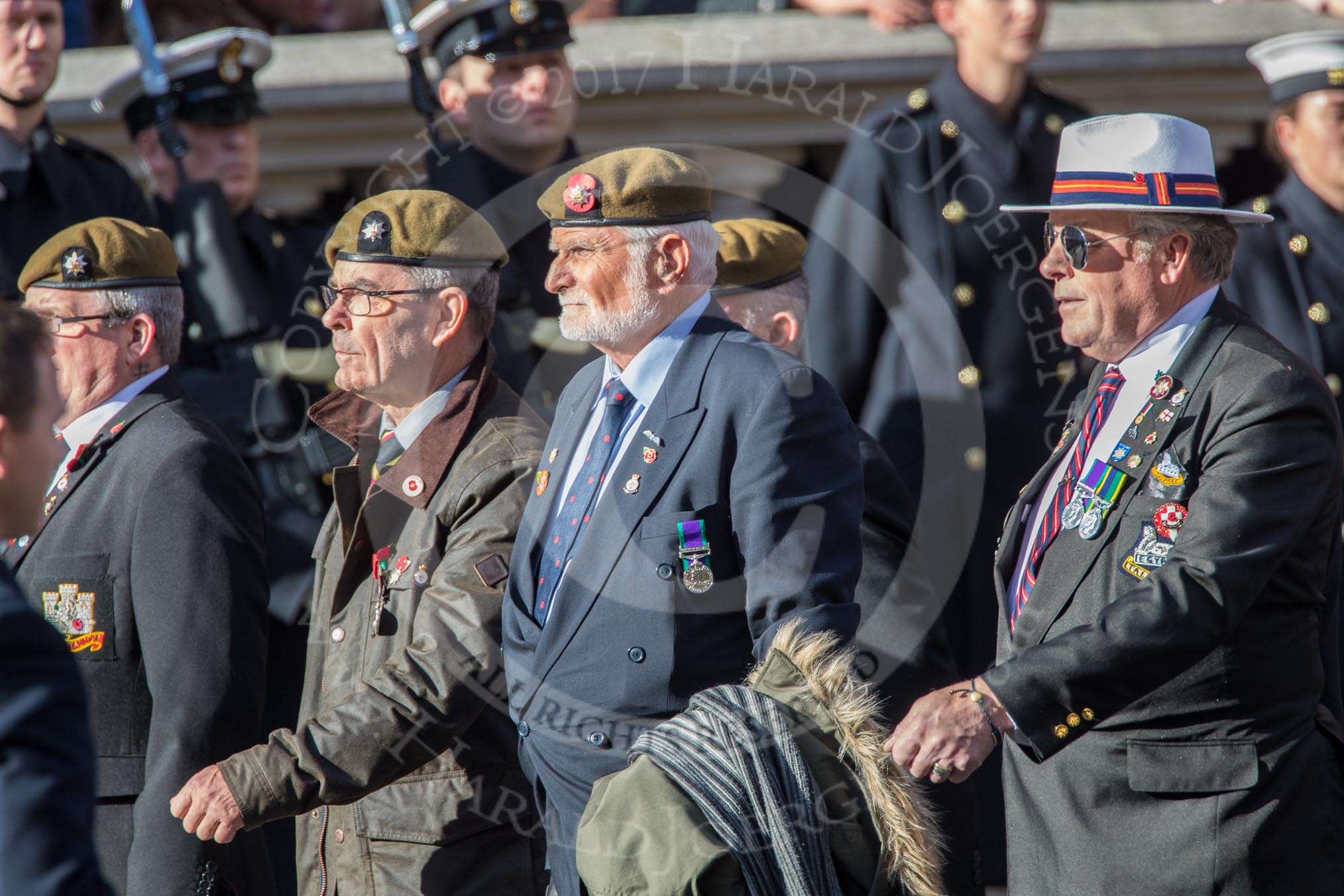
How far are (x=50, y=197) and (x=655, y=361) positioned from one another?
2670mm

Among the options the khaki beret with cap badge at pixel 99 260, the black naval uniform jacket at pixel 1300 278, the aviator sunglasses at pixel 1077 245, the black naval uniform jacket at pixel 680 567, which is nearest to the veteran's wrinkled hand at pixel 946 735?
the black naval uniform jacket at pixel 680 567

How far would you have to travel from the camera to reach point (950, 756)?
2801mm

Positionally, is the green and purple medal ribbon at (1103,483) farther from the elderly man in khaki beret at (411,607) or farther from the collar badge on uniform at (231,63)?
the collar badge on uniform at (231,63)

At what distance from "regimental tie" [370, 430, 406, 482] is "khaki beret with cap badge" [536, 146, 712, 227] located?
648 mm

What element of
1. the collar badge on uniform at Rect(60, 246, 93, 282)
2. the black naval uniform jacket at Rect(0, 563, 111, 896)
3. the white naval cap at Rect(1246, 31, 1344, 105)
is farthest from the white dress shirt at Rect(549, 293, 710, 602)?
the white naval cap at Rect(1246, 31, 1344, 105)

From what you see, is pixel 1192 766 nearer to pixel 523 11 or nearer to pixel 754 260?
pixel 754 260

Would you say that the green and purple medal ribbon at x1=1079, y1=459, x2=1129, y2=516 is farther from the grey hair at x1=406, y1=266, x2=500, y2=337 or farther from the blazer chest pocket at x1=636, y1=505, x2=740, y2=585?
the grey hair at x1=406, y1=266, x2=500, y2=337

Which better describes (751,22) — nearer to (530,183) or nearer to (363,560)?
(530,183)

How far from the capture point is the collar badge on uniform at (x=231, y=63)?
18.1 feet

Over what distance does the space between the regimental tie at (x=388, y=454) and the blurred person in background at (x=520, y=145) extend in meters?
1.24

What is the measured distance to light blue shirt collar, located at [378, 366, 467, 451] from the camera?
3.73m

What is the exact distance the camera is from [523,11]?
5.24 m

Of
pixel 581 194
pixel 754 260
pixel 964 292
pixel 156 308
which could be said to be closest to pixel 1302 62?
pixel 964 292

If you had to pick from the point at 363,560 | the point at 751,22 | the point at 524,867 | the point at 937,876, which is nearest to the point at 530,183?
the point at 751,22
